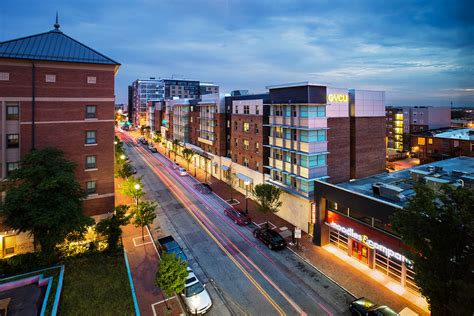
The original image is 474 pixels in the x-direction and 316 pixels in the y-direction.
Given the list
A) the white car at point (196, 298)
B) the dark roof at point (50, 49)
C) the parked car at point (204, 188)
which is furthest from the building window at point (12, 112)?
the parked car at point (204, 188)

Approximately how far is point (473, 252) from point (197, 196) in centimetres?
4040

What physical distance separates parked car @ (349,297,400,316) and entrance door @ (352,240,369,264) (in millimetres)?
7122

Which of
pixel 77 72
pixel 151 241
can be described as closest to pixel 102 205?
pixel 151 241

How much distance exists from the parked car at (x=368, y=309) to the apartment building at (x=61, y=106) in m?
27.9

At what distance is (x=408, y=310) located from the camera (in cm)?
2077

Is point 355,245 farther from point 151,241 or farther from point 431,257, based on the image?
point 151,241

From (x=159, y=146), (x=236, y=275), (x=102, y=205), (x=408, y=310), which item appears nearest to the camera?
(x=408, y=310)

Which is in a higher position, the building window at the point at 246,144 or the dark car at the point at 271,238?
the building window at the point at 246,144

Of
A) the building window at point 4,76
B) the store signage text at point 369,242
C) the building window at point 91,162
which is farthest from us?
the building window at point 91,162

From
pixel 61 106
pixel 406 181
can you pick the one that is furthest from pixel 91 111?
pixel 406 181

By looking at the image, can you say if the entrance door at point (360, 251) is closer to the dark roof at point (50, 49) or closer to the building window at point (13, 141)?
the dark roof at point (50, 49)

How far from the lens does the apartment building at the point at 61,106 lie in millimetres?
27594

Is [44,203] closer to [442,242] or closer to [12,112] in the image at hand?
[12,112]

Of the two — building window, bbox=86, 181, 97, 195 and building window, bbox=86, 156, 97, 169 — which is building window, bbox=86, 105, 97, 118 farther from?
building window, bbox=86, 181, 97, 195
